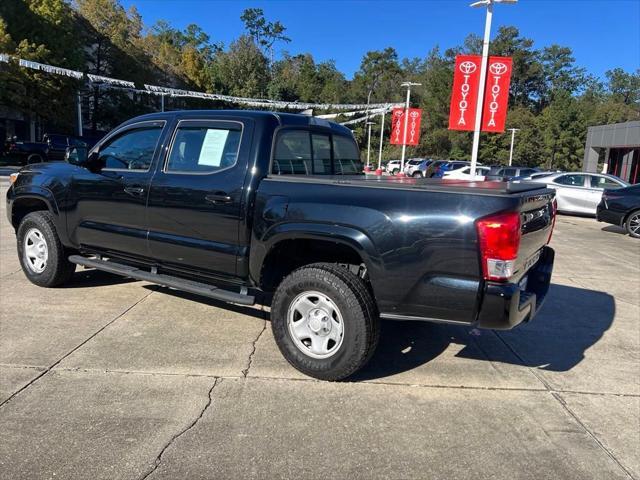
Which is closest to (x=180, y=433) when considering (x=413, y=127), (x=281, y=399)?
(x=281, y=399)

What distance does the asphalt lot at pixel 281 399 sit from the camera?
9.40ft

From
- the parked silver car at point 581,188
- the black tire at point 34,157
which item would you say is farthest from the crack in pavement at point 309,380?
the black tire at point 34,157

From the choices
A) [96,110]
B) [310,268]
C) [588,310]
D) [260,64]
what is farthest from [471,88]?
[260,64]

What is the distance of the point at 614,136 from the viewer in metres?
31.3

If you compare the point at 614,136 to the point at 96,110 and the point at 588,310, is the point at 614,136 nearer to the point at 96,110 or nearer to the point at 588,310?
the point at 588,310

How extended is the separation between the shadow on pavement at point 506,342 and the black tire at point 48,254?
11.6 ft

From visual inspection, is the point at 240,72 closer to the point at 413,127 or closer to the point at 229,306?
the point at 413,127

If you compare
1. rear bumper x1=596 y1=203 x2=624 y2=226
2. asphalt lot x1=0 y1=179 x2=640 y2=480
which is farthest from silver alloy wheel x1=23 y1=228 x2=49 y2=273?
rear bumper x1=596 y1=203 x2=624 y2=226

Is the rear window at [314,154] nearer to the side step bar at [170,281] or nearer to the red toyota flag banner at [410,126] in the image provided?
the side step bar at [170,281]

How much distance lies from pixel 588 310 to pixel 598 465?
3.44 meters

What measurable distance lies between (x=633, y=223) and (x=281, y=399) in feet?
39.9

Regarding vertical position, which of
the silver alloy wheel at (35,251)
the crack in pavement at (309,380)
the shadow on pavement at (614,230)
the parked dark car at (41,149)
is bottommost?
the crack in pavement at (309,380)

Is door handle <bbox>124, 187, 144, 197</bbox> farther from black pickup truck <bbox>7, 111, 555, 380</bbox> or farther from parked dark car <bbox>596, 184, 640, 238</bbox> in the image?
parked dark car <bbox>596, 184, 640, 238</bbox>

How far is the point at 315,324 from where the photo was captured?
3.81 m
